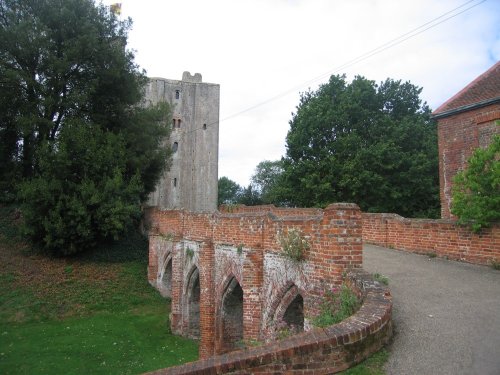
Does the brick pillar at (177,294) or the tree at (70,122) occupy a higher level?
the tree at (70,122)

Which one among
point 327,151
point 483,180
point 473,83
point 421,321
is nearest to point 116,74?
point 327,151

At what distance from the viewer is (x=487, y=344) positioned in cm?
488

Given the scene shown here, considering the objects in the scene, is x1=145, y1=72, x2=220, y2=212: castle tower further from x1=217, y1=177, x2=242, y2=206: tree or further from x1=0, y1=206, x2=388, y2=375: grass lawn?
x1=217, y1=177, x2=242, y2=206: tree

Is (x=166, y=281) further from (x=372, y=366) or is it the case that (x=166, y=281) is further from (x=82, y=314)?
(x=372, y=366)

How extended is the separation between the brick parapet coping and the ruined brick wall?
2.06m

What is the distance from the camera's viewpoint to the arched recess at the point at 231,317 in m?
12.2

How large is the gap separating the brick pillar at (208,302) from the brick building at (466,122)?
968cm

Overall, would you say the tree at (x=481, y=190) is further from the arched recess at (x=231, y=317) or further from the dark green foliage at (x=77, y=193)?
the dark green foliage at (x=77, y=193)

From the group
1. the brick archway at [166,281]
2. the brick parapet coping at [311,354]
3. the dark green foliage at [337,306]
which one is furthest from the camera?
the brick archway at [166,281]

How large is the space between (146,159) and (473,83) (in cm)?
1647

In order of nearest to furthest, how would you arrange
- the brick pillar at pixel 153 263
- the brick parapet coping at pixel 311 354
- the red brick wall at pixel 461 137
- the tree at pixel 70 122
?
1. the brick parapet coping at pixel 311 354
2. the red brick wall at pixel 461 137
3. the tree at pixel 70 122
4. the brick pillar at pixel 153 263

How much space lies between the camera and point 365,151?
25469 millimetres

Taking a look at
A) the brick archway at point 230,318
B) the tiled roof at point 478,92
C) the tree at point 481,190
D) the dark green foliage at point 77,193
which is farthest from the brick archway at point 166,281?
the tiled roof at point 478,92

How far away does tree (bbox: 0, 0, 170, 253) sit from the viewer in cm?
1920
